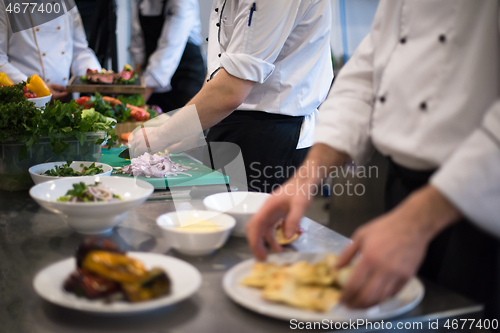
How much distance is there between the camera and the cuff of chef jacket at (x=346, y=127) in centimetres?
83

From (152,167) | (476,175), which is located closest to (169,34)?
(152,167)

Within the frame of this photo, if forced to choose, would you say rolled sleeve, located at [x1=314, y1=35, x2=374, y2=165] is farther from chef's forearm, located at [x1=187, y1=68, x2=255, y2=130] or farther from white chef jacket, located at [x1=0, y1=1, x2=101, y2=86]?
white chef jacket, located at [x1=0, y1=1, x2=101, y2=86]

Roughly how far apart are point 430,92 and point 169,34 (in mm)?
2860

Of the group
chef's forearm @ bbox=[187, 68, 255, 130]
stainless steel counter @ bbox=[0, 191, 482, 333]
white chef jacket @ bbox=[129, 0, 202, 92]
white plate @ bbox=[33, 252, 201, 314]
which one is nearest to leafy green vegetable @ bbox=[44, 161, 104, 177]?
stainless steel counter @ bbox=[0, 191, 482, 333]

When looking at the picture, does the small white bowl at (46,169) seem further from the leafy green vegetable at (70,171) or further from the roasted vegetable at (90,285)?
the roasted vegetable at (90,285)

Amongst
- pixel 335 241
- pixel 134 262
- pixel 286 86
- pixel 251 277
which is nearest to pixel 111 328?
pixel 134 262

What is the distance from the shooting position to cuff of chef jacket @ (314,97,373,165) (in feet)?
2.71

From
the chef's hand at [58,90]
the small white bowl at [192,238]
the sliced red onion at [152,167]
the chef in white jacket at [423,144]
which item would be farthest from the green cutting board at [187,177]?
the chef's hand at [58,90]

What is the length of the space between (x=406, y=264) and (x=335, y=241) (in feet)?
1.19

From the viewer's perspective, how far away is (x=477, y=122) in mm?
711

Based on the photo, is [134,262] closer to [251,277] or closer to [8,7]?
[251,277]

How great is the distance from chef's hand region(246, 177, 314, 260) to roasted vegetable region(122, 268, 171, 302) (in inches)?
6.4

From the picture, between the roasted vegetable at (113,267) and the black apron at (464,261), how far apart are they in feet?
1.71

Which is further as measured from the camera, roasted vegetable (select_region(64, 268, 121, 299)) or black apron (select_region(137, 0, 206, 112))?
black apron (select_region(137, 0, 206, 112))
